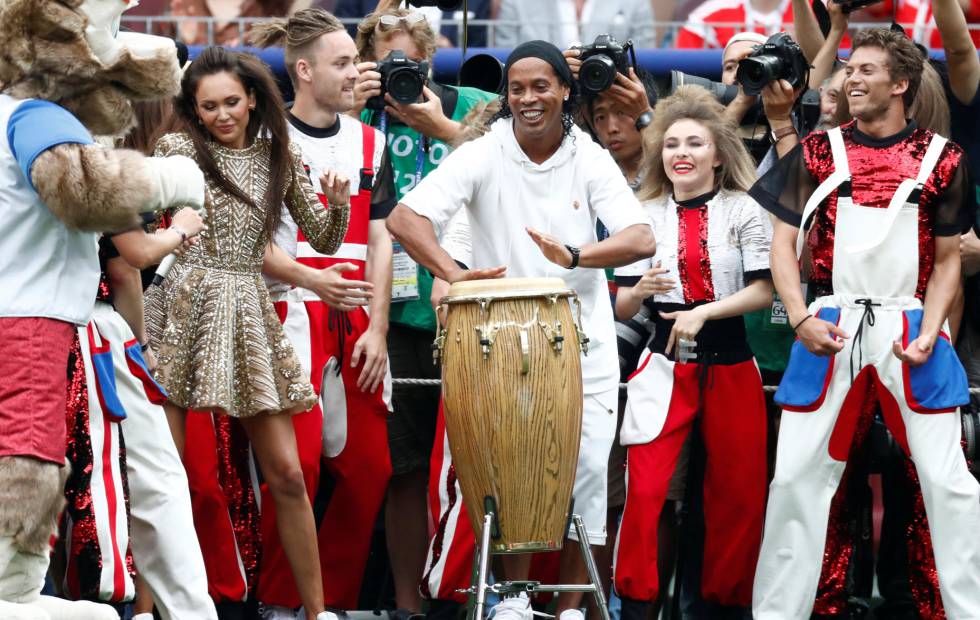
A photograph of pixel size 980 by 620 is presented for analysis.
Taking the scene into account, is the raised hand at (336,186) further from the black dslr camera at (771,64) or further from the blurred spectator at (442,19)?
the blurred spectator at (442,19)

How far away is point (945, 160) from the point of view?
529 cm

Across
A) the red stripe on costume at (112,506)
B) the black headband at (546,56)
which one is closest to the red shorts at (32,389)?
the red stripe on costume at (112,506)

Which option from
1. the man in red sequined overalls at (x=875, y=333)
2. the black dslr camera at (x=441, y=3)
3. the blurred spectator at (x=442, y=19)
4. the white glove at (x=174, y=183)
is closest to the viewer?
the white glove at (x=174, y=183)

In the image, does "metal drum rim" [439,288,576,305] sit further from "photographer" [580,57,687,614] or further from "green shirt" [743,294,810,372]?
"green shirt" [743,294,810,372]

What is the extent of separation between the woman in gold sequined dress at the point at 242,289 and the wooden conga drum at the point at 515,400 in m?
0.61

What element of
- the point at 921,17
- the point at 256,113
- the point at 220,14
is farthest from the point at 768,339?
the point at 220,14

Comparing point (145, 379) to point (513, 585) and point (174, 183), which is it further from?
point (513, 585)

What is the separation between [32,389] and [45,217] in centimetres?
44

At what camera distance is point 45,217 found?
13.3 feet

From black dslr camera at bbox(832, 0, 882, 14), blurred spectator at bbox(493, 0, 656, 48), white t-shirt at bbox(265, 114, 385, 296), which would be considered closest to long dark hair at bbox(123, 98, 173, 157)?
white t-shirt at bbox(265, 114, 385, 296)

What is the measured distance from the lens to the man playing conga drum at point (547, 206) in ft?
17.1

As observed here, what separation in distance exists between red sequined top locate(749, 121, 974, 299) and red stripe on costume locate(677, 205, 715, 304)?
0.30m

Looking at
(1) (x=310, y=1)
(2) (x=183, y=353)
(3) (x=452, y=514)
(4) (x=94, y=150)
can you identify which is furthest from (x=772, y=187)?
(1) (x=310, y=1)

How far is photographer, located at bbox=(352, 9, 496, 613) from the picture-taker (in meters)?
5.84
